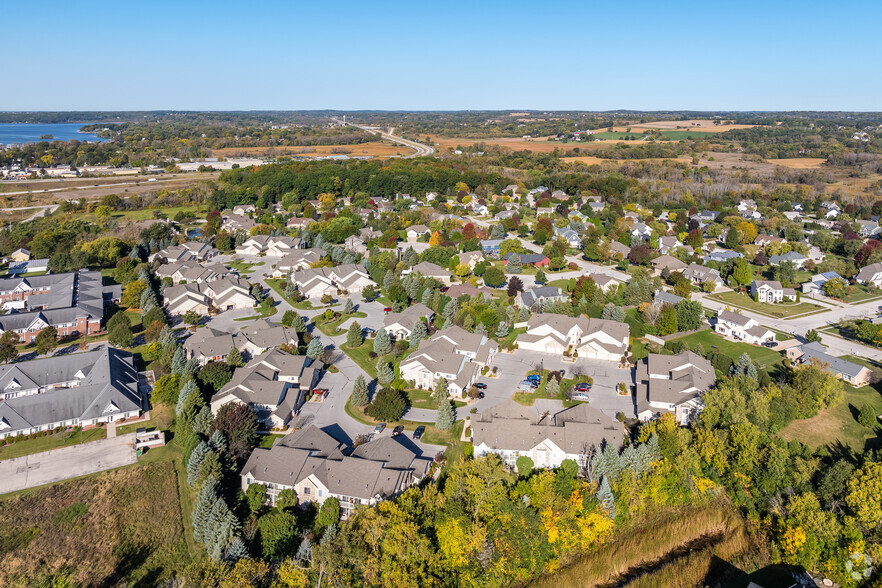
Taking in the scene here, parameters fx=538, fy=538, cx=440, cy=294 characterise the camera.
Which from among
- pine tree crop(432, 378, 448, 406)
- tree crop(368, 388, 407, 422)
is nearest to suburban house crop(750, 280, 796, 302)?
pine tree crop(432, 378, 448, 406)

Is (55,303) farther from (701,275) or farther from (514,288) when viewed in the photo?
(701,275)

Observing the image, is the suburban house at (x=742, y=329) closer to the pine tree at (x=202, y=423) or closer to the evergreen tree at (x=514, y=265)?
Answer: the evergreen tree at (x=514, y=265)

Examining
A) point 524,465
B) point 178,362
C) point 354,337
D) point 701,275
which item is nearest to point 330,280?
point 354,337

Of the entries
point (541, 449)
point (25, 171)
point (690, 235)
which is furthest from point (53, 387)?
point (25, 171)

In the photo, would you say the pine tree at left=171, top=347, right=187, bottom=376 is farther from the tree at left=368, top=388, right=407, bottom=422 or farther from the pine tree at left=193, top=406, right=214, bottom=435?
the tree at left=368, top=388, right=407, bottom=422

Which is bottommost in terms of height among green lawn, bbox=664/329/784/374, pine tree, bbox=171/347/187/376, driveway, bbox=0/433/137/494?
driveway, bbox=0/433/137/494

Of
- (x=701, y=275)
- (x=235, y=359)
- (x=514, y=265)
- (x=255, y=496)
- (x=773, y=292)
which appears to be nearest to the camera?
(x=255, y=496)

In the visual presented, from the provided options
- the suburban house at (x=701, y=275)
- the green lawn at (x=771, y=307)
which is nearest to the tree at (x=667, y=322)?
the green lawn at (x=771, y=307)
